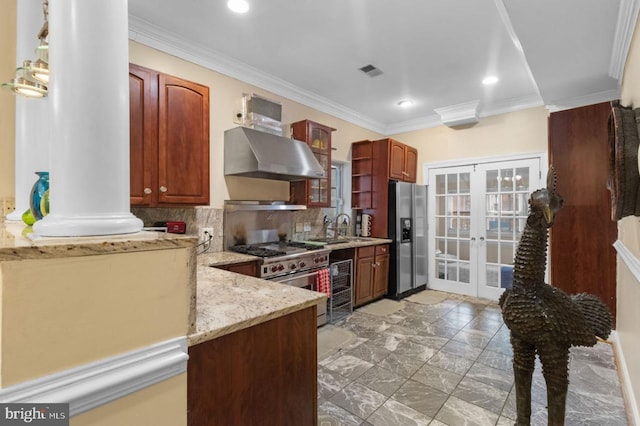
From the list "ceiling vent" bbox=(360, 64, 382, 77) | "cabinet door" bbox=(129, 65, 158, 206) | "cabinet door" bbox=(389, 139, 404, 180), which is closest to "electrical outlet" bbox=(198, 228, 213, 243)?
"cabinet door" bbox=(129, 65, 158, 206)

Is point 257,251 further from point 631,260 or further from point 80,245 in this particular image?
point 631,260

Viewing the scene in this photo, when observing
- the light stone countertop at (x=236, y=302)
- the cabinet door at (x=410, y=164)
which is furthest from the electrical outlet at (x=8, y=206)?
the cabinet door at (x=410, y=164)

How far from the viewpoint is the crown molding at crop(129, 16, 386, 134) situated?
255cm

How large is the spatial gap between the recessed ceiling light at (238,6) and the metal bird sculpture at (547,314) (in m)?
2.35

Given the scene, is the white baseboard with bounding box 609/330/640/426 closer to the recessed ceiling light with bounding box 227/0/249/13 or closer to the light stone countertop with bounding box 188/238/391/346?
the light stone countertop with bounding box 188/238/391/346

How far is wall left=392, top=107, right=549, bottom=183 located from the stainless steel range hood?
2.58 metres

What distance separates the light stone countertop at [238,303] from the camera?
1.01 meters

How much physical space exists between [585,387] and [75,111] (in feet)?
11.0

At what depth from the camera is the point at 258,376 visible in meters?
1.13

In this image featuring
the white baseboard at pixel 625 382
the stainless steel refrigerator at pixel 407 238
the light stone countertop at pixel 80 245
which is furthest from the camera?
the stainless steel refrigerator at pixel 407 238

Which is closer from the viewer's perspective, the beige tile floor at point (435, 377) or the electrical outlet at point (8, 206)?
the electrical outlet at point (8, 206)

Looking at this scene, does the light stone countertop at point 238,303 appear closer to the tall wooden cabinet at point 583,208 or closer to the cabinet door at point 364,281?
the cabinet door at point 364,281

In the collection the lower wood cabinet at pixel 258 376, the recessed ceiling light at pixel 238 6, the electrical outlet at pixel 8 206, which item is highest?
the recessed ceiling light at pixel 238 6

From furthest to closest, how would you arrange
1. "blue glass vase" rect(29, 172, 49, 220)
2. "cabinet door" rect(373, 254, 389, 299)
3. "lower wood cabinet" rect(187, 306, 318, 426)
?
"cabinet door" rect(373, 254, 389, 299)
"blue glass vase" rect(29, 172, 49, 220)
"lower wood cabinet" rect(187, 306, 318, 426)
